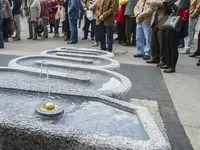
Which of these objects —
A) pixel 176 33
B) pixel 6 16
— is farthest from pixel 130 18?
pixel 6 16

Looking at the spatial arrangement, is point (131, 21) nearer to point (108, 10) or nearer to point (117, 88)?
point (108, 10)

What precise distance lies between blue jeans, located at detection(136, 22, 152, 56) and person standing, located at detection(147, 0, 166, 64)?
0.42m

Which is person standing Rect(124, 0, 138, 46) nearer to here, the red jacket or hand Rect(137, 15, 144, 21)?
the red jacket

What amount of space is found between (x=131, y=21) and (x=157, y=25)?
295cm

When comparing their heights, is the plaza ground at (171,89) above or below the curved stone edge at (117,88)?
below

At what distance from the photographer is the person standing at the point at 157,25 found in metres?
6.62

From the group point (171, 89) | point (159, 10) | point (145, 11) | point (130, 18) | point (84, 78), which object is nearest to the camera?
point (84, 78)

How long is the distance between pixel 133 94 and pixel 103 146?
3415mm

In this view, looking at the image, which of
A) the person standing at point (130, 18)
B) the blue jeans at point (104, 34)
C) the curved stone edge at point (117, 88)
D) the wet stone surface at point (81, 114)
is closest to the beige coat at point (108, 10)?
the blue jeans at point (104, 34)

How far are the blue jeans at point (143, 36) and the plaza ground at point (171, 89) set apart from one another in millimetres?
337

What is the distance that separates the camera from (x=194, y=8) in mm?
8016

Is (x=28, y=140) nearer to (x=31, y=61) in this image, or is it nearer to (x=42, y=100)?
(x=42, y=100)

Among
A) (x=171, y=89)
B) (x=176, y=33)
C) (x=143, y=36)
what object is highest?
(x=176, y=33)

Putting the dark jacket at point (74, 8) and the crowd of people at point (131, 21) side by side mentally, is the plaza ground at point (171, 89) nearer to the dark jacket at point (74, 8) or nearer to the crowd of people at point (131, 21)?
the crowd of people at point (131, 21)
